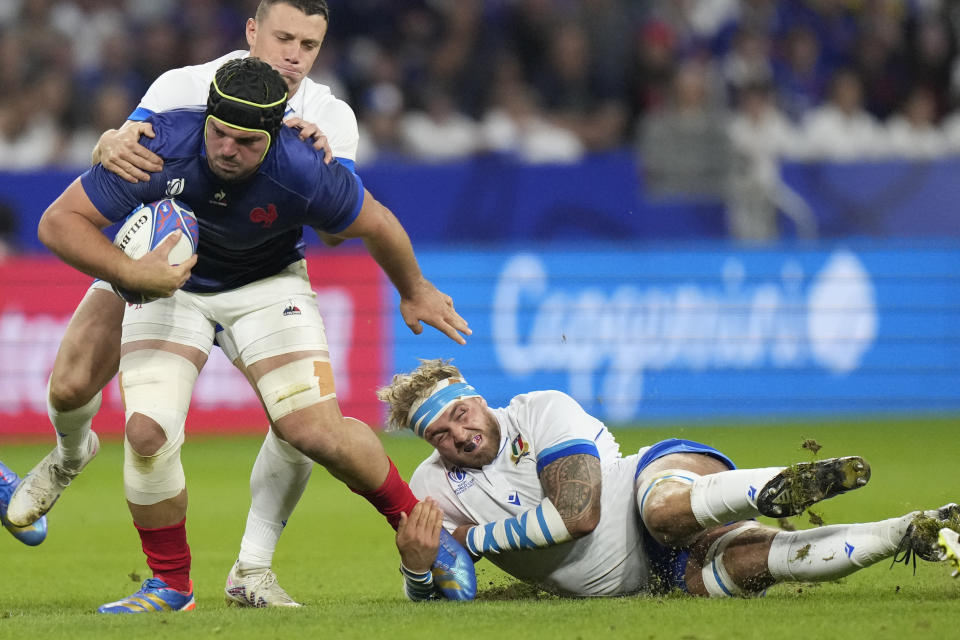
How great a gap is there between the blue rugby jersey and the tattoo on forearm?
4.15 feet

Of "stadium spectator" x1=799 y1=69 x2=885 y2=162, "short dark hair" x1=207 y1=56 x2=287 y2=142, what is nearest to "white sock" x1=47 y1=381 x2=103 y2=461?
"short dark hair" x1=207 y1=56 x2=287 y2=142

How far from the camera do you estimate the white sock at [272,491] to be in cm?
580

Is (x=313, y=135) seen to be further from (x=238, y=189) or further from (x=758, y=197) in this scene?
(x=758, y=197)

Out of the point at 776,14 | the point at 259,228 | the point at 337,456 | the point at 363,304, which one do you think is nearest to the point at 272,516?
the point at 337,456

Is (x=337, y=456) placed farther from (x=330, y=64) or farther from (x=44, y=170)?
(x=330, y=64)

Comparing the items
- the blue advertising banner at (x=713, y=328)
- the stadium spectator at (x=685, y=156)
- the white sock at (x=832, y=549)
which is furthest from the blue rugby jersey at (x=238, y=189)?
the stadium spectator at (x=685, y=156)

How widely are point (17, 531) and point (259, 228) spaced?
2.00m

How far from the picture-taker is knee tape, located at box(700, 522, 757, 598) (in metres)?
5.27

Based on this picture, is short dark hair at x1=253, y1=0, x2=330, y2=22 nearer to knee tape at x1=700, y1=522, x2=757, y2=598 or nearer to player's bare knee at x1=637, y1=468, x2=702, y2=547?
player's bare knee at x1=637, y1=468, x2=702, y2=547

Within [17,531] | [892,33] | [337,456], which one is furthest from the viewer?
[892,33]

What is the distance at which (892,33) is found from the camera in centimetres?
1602

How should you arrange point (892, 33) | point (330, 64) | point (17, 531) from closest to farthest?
point (17, 531)
point (330, 64)
point (892, 33)

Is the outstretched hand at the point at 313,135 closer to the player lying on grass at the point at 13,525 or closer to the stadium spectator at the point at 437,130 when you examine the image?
the player lying on grass at the point at 13,525

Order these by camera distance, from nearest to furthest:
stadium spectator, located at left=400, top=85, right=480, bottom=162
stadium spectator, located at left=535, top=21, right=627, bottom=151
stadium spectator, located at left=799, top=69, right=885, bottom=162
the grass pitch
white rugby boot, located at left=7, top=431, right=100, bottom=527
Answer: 1. the grass pitch
2. white rugby boot, located at left=7, top=431, right=100, bottom=527
3. stadium spectator, located at left=400, top=85, right=480, bottom=162
4. stadium spectator, located at left=535, top=21, right=627, bottom=151
5. stadium spectator, located at left=799, top=69, right=885, bottom=162
